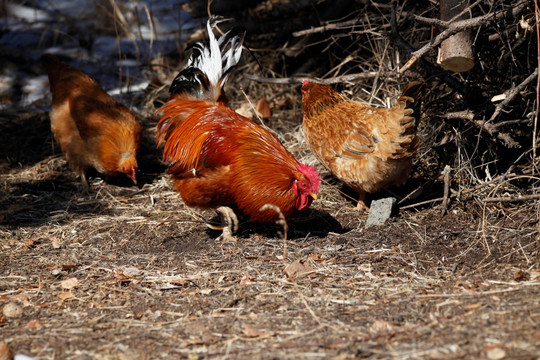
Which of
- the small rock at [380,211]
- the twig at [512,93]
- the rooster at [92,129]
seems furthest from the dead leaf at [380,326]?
the rooster at [92,129]

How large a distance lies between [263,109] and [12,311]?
14.5 ft

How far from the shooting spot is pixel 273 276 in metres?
3.94

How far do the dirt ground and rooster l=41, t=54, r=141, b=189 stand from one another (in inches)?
12.9

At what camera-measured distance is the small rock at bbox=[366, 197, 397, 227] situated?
4.89 meters

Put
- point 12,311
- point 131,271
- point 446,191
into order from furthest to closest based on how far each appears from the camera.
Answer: point 446,191 < point 131,271 < point 12,311

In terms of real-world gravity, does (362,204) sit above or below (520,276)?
below

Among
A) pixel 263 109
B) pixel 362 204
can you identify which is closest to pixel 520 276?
pixel 362 204

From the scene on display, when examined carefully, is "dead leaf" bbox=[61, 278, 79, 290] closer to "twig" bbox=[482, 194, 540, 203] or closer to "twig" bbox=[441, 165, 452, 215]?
"twig" bbox=[441, 165, 452, 215]

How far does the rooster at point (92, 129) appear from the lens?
616 cm

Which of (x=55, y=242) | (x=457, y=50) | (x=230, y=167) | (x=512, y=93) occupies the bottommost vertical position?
(x=55, y=242)

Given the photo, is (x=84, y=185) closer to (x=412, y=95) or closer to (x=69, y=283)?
(x=69, y=283)

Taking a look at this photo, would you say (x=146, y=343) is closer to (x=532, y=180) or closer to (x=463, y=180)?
(x=463, y=180)

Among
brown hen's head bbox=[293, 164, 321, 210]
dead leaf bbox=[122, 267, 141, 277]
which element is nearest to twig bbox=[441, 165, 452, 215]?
brown hen's head bbox=[293, 164, 321, 210]

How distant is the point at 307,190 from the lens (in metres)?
4.36
